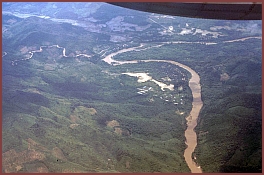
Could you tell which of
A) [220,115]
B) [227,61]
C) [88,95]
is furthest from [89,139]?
[227,61]

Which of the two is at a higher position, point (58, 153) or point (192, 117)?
point (192, 117)

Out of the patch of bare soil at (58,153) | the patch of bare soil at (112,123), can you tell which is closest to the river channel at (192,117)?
the patch of bare soil at (112,123)

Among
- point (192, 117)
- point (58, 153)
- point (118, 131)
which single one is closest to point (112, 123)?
point (118, 131)

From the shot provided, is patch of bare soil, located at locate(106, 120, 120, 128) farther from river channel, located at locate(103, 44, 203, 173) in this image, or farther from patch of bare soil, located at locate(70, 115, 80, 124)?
river channel, located at locate(103, 44, 203, 173)

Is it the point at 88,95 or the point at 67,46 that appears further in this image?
the point at 67,46

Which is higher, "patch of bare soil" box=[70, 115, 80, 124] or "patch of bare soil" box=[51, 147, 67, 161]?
"patch of bare soil" box=[70, 115, 80, 124]

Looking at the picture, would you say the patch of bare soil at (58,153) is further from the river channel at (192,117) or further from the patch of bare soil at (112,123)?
the river channel at (192,117)

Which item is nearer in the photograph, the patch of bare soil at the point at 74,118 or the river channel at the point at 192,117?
the river channel at the point at 192,117

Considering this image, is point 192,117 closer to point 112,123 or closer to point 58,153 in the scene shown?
point 112,123

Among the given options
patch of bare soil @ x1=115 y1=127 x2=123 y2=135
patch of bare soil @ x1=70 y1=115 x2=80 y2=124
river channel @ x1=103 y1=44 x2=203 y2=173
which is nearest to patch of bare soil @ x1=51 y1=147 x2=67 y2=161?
patch of bare soil @ x1=70 y1=115 x2=80 y2=124

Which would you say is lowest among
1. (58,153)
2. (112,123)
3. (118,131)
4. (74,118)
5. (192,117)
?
(58,153)

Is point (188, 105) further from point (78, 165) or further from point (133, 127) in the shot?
point (78, 165)
